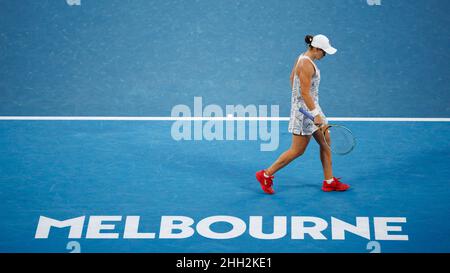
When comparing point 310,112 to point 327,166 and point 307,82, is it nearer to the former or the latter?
point 307,82

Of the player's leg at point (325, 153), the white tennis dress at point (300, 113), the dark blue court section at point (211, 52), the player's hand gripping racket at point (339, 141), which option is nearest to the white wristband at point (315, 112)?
the white tennis dress at point (300, 113)

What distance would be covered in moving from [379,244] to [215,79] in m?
5.87

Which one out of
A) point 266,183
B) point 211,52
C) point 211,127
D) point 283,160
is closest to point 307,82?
point 283,160

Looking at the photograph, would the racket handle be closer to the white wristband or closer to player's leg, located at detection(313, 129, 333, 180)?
the white wristband

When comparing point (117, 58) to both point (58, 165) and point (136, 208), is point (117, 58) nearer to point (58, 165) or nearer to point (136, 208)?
point (58, 165)

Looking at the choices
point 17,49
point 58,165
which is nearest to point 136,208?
point 58,165

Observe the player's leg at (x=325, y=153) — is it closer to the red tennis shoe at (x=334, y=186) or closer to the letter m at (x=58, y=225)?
the red tennis shoe at (x=334, y=186)

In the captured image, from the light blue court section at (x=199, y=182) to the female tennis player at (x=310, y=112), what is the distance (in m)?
0.22

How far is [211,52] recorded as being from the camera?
46.2 ft

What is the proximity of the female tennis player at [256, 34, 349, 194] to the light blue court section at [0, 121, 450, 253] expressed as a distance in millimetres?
217

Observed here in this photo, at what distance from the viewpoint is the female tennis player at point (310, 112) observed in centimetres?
931

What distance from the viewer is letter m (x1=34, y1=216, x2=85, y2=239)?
869 centimetres

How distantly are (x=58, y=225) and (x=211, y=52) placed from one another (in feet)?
19.4

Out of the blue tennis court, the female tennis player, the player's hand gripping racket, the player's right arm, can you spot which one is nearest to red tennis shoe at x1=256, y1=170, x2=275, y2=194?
the female tennis player
